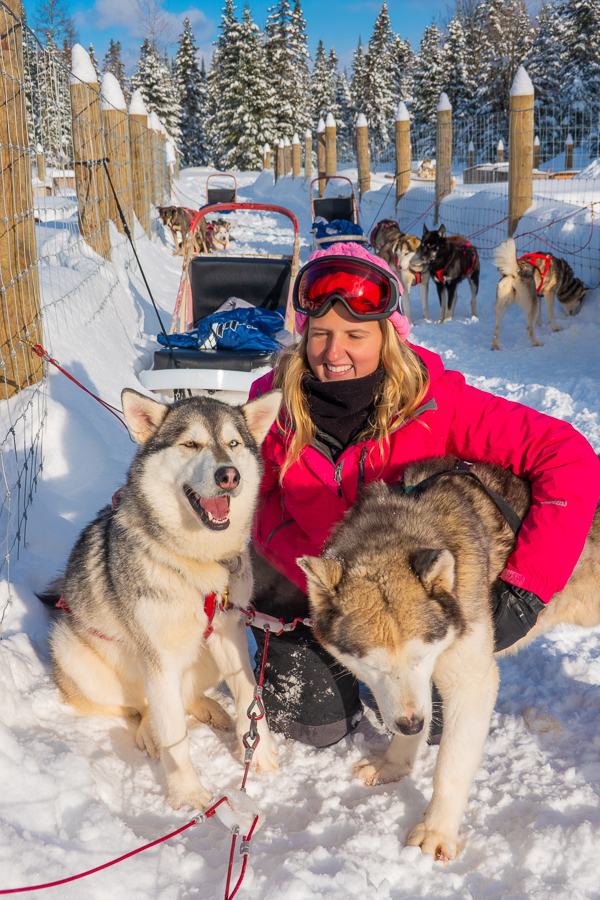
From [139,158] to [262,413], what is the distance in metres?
10.4

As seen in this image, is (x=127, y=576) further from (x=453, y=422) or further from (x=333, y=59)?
(x=333, y=59)

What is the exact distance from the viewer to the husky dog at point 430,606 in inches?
58.5

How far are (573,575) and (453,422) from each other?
0.65m

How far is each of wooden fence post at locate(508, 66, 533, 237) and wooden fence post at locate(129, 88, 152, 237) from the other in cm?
585

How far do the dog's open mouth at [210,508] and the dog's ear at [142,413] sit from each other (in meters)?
0.28

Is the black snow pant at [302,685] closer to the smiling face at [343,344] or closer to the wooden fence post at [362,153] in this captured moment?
the smiling face at [343,344]

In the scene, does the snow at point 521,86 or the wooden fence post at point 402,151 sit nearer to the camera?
the snow at point 521,86

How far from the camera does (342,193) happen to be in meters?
19.4

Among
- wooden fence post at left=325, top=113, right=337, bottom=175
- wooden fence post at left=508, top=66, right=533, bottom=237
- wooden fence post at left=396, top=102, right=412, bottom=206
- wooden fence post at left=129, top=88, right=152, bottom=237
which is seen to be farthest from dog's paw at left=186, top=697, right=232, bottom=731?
wooden fence post at left=325, top=113, right=337, bottom=175

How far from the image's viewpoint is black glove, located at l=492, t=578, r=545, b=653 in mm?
1809

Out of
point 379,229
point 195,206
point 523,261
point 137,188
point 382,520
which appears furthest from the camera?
point 195,206

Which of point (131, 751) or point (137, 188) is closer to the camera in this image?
point (131, 751)

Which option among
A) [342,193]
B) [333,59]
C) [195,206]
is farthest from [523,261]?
[333,59]

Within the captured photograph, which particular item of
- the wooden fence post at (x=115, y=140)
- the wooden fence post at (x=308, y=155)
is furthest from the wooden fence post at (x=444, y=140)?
the wooden fence post at (x=308, y=155)
